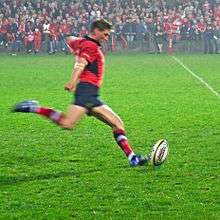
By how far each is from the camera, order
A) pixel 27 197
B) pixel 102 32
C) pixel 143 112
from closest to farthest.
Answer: pixel 27 197 < pixel 102 32 < pixel 143 112

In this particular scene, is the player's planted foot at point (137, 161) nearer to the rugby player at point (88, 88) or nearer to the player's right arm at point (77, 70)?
the rugby player at point (88, 88)

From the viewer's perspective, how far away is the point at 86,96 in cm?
948

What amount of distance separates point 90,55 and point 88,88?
1.54ft

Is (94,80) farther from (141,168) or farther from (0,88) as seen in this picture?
(0,88)

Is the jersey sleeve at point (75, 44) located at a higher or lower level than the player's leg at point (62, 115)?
higher

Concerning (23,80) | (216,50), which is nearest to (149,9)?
(216,50)

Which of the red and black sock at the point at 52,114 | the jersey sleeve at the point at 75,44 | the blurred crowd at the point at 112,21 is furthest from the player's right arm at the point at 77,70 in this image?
the blurred crowd at the point at 112,21

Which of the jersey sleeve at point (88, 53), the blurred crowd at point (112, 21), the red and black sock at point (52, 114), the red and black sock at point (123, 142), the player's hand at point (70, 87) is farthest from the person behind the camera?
the blurred crowd at point (112, 21)

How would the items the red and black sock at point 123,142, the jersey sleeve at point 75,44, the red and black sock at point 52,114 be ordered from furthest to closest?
the red and black sock at point 123,142, the red and black sock at point 52,114, the jersey sleeve at point 75,44

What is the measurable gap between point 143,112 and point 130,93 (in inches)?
157

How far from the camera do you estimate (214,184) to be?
27.6 feet

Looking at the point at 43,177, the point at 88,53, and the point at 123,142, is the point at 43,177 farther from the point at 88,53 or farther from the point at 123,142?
the point at 88,53

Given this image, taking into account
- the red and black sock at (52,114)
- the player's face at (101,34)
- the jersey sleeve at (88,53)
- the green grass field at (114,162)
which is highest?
the player's face at (101,34)

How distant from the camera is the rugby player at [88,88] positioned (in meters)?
9.27
